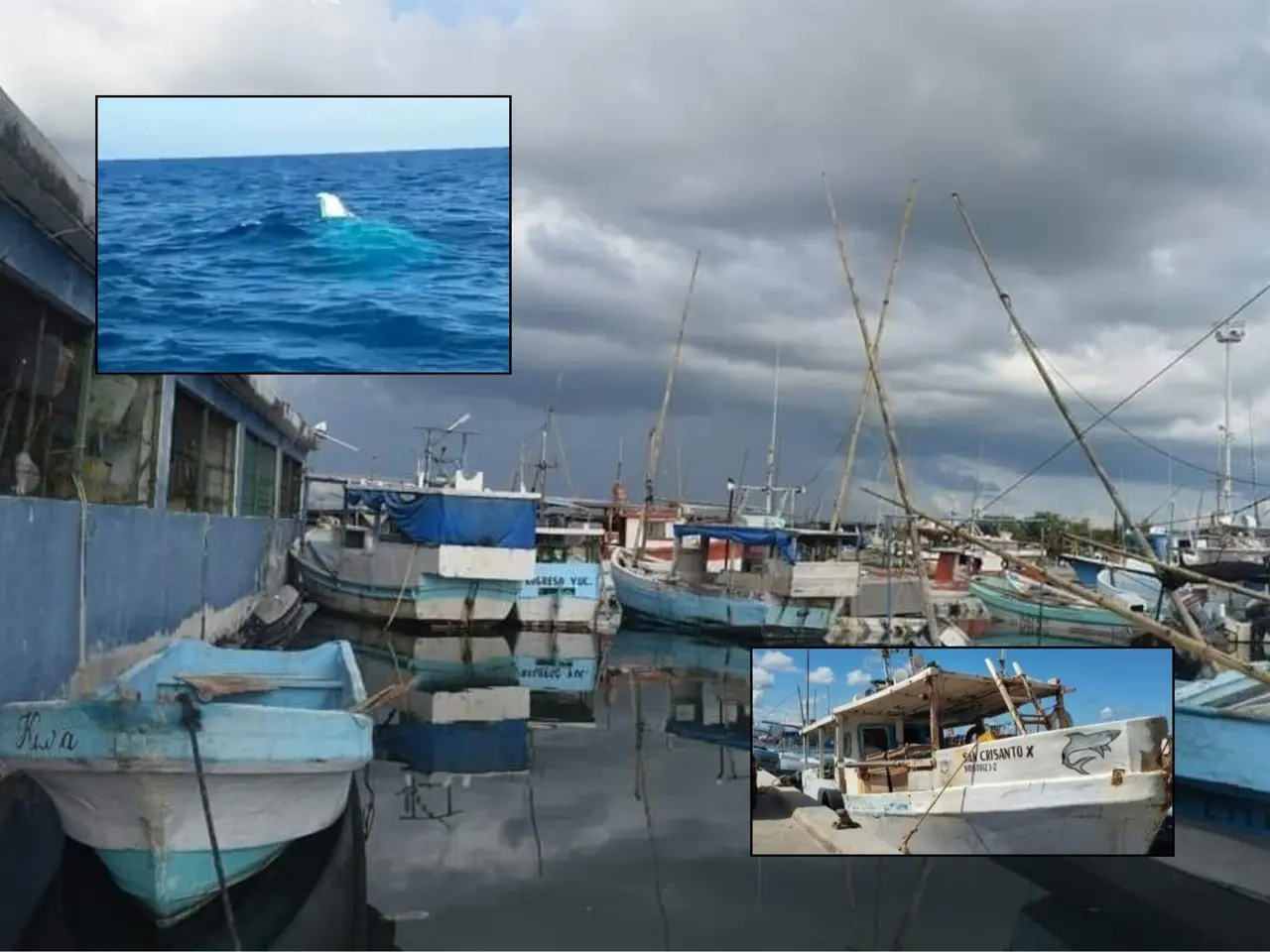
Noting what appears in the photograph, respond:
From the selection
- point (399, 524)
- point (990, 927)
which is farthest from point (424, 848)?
point (399, 524)

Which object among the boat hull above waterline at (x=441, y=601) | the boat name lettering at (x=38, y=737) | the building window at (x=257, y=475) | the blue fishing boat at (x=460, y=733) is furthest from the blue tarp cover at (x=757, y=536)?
the boat name lettering at (x=38, y=737)

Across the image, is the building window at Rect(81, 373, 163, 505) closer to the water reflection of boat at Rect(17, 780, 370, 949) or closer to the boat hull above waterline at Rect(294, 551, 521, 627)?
the boat hull above waterline at Rect(294, 551, 521, 627)

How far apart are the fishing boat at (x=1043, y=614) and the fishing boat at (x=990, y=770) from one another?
19608mm

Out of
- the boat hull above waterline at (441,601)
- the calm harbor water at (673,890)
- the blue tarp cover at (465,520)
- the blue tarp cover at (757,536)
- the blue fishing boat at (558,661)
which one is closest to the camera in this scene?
the calm harbor water at (673,890)

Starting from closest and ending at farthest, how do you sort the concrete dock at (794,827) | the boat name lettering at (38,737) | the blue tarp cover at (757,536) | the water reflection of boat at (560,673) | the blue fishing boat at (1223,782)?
the boat name lettering at (38,737)
the concrete dock at (794,827)
the blue fishing boat at (1223,782)
the water reflection of boat at (560,673)
the blue tarp cover at (757,536)

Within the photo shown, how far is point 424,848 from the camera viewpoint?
27.9ft

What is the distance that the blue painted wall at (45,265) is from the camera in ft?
34.1

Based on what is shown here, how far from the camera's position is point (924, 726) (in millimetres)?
6867

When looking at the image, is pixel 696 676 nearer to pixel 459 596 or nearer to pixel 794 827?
pixel 459 596

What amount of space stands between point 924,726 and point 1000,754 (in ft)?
1.63

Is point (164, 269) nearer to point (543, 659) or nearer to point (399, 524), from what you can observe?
point (543, 659)

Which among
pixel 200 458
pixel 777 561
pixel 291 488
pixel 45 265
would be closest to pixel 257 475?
pixel 200 458

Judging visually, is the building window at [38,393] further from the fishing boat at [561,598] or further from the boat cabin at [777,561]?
the boat cabin at [777,561]

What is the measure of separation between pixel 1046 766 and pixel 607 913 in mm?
2806
